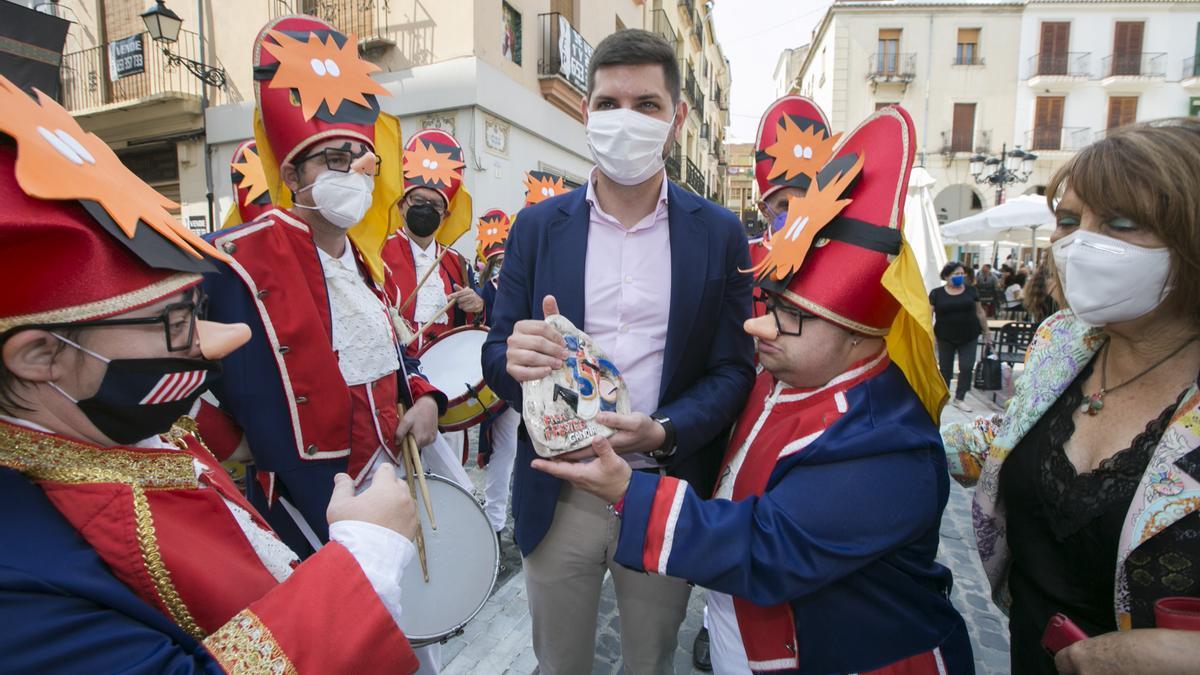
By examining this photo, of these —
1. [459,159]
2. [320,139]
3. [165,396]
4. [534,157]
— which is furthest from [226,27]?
[165,396]

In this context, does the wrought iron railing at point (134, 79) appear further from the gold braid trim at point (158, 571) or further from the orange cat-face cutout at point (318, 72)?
the gold braid trim at point (158, 571)

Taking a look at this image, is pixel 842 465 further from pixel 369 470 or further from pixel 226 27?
pixel 226 27

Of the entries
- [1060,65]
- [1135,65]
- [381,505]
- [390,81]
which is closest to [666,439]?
[381,505]

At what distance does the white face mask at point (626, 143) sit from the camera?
2.02 m

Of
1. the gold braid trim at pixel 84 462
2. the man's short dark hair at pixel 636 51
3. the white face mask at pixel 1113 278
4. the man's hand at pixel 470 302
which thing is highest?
the man's short dark hair at pixel 636 51

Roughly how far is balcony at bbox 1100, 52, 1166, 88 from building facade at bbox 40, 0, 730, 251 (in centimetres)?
2620

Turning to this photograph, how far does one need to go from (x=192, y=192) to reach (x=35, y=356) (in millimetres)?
14656

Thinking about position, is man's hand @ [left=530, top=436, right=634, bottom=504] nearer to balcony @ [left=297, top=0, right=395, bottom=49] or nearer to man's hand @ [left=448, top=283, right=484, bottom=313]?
man's hand @ [left=448, top=283, right=484, bottom=313]

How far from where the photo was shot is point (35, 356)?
1.03 m

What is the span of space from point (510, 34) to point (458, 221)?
311 inches

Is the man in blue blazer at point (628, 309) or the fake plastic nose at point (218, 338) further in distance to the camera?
the man in blue blazer at point (628, 309)

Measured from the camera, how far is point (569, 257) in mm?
1979

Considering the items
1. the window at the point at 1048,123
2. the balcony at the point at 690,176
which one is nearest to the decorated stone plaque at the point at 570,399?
the balcony at the point at 690,176

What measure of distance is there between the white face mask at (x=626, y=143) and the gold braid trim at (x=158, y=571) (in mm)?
1555
